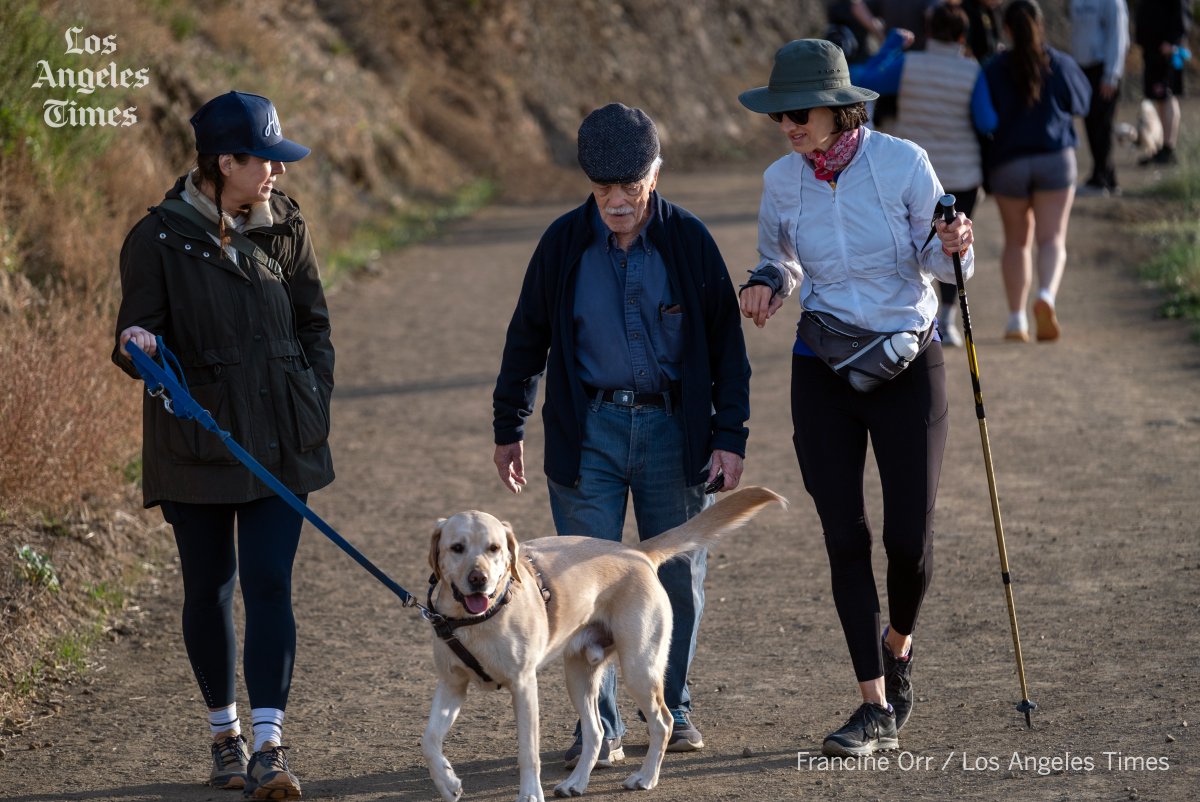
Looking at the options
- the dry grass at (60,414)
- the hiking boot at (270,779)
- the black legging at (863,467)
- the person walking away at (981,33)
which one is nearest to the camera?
the hiking boot at (270,779)

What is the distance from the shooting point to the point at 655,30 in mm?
31328

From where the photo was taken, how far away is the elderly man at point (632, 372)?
5082mm

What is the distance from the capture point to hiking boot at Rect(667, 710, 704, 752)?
532 cm

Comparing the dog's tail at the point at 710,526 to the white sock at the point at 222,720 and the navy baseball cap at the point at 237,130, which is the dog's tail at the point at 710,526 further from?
the navy baseball cap at the point at 237,130

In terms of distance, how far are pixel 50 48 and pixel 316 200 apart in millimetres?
6250

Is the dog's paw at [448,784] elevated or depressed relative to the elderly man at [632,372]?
depressed

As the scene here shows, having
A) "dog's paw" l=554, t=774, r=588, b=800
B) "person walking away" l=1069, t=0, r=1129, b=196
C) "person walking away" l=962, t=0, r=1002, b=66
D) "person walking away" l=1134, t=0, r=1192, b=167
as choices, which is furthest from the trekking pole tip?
"person walking away" l=1134, t=0, r=1192, b=167

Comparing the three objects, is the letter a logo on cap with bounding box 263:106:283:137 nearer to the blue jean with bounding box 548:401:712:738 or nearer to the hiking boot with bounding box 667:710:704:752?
the blue jean with bounding box 548:401:712:738

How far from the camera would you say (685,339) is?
5.12 metres

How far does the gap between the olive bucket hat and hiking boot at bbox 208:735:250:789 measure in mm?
2668

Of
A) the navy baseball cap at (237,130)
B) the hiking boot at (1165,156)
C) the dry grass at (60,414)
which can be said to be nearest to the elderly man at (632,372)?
the navy baseball cap at (237,130)

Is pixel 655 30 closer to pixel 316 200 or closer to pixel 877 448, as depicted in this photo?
pixel 316 200

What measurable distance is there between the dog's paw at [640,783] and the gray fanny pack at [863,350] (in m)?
1.41

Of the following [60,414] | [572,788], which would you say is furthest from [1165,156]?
[572,788]
